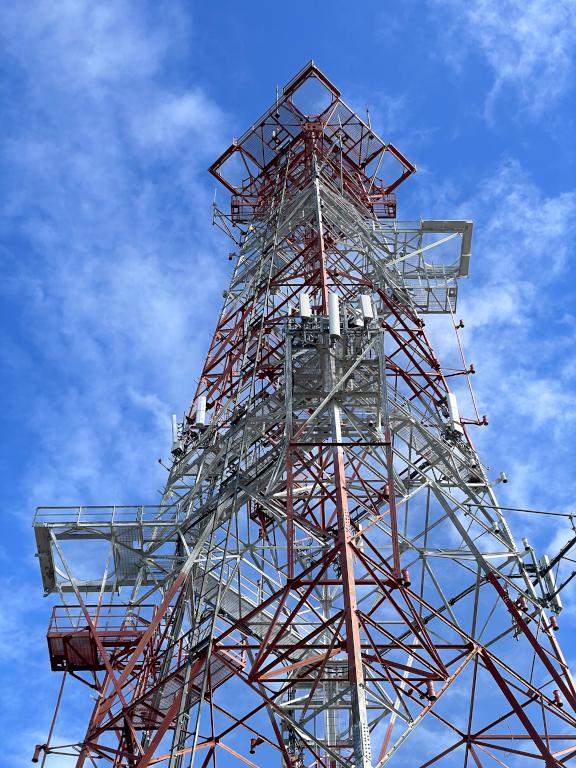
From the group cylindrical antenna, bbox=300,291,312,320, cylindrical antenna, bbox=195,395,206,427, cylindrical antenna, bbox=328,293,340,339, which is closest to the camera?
cylindrical antenna, bbox=328,293,340,339

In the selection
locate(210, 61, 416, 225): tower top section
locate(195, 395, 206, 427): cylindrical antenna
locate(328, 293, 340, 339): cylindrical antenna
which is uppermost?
locate(210, 61, 416, 225): tower top section

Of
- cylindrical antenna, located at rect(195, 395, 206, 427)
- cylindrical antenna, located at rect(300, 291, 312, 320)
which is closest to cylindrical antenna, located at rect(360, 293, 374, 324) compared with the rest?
cylindrical antenna, located at rect(300, 291, 312, 320)

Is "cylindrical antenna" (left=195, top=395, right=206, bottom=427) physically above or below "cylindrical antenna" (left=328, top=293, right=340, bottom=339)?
above

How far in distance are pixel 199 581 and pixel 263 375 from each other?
768cm

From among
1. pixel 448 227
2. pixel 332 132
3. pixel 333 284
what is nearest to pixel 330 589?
pixel 333 284

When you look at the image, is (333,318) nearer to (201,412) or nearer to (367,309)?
(367,309)

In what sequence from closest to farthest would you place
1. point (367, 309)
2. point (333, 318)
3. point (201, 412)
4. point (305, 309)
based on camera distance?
point (333, 318), point (367, 309), point (305, 309), point (201, 412)

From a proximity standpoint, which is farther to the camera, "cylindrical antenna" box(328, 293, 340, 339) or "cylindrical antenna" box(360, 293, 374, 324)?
"cylindrical antenna" box(360, 293, 374, 324)

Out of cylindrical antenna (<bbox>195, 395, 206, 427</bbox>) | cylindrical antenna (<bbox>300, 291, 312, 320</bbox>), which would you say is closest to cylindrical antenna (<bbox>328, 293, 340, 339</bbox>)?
cylindrical antenna (<bbox>300, 291, 312, 320</bbox>)

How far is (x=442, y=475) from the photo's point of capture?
2692 centimetres

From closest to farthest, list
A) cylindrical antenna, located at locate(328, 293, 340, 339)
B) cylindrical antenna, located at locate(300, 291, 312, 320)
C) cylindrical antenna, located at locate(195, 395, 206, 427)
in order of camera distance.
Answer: cylindrical antenna, located at locate(328, 293, 340, 339)
cylindrical antenna, located at locate(300, 291, 312, 320)
cylindrical antenna, located at locate(195, 395, 206, 427)

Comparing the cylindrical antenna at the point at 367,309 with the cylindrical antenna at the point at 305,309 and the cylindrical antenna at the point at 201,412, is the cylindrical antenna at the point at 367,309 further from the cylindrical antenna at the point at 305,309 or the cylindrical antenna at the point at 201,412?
the cylindrical antenna at the point at 201,412

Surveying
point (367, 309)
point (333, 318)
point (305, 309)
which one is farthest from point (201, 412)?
point (367, 309)

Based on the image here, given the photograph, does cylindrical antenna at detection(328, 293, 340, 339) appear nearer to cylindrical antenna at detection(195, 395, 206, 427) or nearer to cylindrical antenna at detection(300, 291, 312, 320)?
cylindrical antenna at detection(300, 291, 312, 320)
